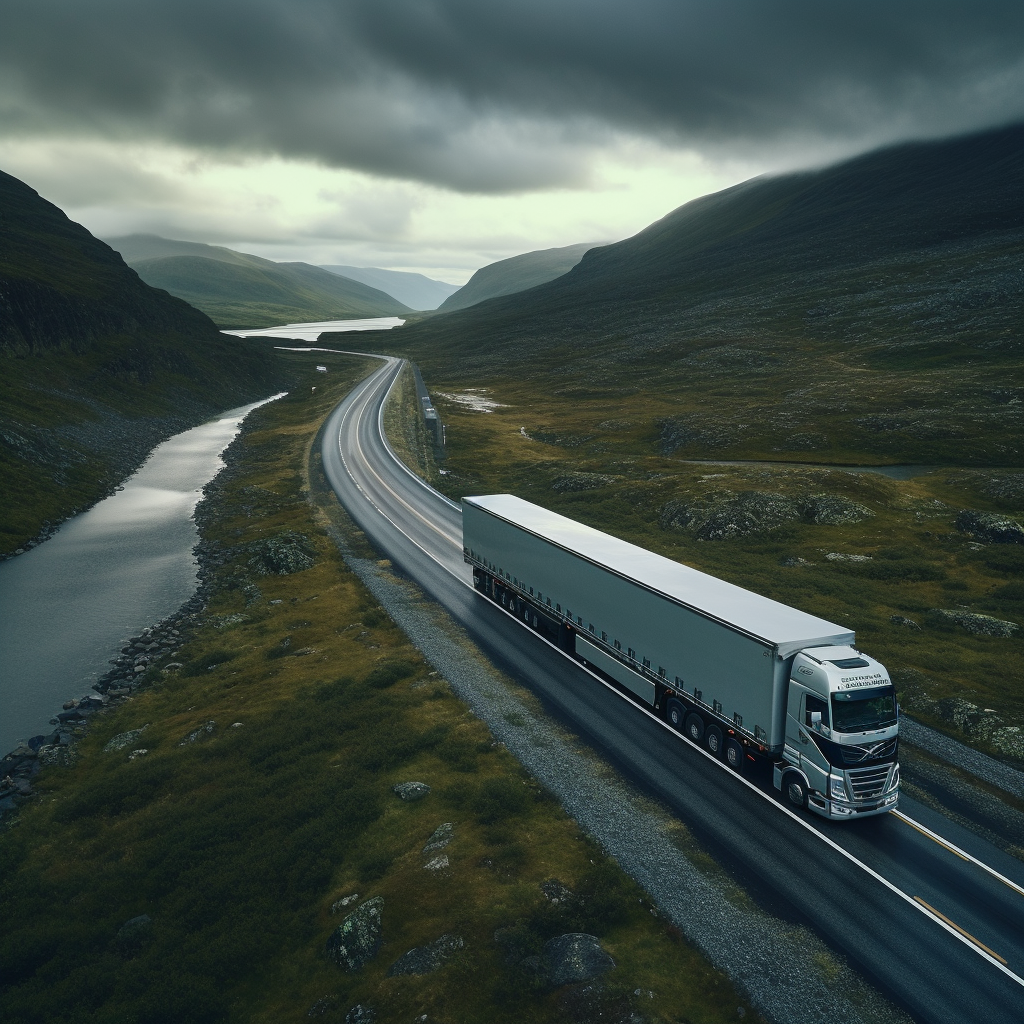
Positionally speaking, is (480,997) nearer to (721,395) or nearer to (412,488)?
(412,488)

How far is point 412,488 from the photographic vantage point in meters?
66.6

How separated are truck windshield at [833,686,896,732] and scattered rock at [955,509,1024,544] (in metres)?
37.6

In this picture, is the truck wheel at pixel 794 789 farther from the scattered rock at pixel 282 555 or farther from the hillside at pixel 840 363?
the hillside at pixel 840 363

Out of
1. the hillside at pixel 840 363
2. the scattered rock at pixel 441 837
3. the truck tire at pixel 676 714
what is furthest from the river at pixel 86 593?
the hillside at pixel 840 363

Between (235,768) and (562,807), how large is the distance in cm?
1298

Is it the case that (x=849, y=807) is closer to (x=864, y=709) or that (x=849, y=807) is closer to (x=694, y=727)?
(x=864, y=709)

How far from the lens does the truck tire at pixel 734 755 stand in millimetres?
22375

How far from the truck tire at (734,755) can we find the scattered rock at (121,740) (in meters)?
24.2

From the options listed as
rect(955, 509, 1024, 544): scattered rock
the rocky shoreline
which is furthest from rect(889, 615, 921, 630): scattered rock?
the rocky shoreline

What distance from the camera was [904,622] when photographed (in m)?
35.3

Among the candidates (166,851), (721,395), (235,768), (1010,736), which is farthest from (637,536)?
(721,395)

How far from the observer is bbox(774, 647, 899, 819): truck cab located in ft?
63.4

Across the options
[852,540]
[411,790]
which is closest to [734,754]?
[411,790]

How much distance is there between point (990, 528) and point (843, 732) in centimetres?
4005
